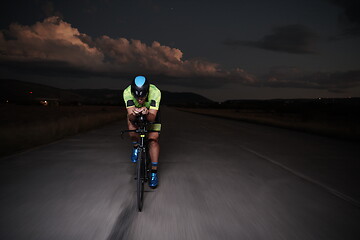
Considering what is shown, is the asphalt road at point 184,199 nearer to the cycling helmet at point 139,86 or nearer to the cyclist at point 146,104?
the cyclist at point 146,104

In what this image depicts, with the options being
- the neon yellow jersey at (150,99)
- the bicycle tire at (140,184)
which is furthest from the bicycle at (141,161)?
the neon yellow jersey at (150,99)

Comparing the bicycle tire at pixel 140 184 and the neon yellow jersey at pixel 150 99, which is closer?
the bicycle tire at pixel 140 184

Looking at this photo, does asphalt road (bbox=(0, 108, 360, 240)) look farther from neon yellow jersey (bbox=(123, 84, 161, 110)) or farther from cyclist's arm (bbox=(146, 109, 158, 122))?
neon yellow jersey (bbox=(123, 84, 161, 110))

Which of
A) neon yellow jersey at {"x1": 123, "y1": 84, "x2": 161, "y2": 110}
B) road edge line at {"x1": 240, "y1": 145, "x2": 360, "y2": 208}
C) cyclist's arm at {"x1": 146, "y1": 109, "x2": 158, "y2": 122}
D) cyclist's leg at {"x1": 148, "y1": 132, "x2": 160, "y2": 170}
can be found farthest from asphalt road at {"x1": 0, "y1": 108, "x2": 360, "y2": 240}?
neon yellow jersey at {"x1": 123, "y1": 84, "x2": 161, "y2": 110}

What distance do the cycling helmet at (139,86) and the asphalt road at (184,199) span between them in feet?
5.36

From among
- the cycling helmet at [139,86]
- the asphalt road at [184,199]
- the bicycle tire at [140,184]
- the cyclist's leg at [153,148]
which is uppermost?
the cycling helmet at [139,86]

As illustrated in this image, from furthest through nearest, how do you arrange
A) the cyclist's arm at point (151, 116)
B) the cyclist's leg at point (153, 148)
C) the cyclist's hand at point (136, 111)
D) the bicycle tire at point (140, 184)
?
the cyclist's leg at point (153, 148) → the cyclist's arm at point (151, 116) → the cyclist's hand at point (136, 111) → the bicycle tire at point (140, 184)

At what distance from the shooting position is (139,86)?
4.16 m

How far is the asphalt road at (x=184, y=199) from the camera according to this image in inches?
137

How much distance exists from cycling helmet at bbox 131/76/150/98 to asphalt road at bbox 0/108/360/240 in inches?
64.3

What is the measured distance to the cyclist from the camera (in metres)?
4.21

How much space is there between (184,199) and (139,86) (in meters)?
1.92

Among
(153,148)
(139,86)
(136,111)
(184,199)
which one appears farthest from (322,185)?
(139,86)

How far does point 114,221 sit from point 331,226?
2.67 metres
